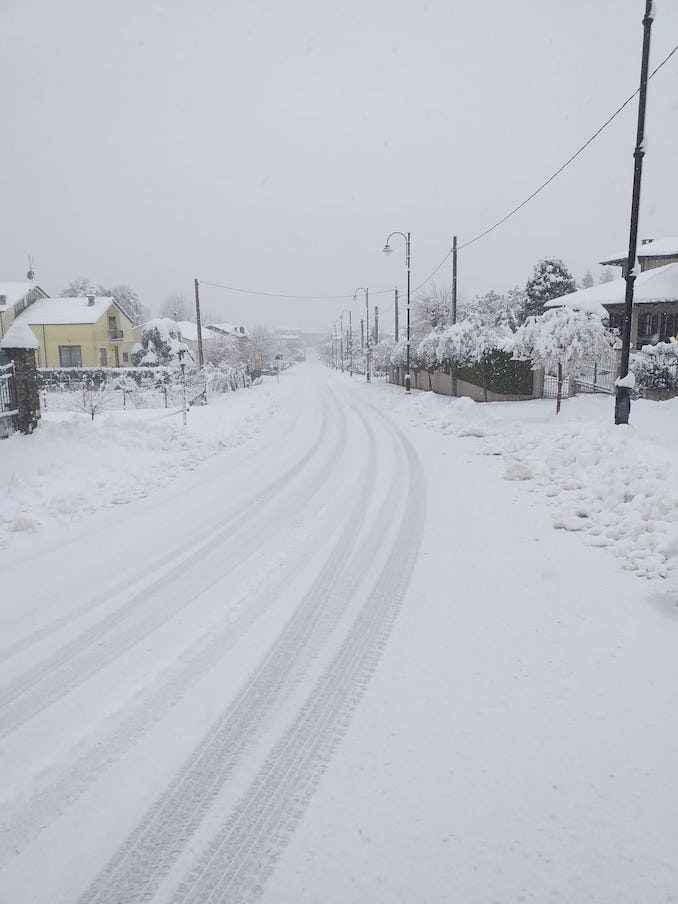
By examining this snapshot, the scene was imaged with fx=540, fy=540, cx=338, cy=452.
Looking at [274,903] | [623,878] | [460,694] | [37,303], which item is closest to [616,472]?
[460,694]

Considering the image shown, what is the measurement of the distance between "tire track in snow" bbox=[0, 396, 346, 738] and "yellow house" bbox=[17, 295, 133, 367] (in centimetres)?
5062

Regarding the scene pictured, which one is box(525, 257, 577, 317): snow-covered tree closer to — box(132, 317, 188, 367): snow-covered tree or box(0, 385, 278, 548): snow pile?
box(132, 317, 188, 367): snow-covered tree

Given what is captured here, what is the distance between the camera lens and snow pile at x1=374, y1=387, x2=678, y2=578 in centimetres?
639

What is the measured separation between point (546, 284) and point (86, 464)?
141ft

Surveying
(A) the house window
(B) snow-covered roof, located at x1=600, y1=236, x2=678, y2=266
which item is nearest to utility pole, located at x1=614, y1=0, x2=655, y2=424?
(B) snow-covered roof, located at x1=600, y1=236, x2=678, y2=266

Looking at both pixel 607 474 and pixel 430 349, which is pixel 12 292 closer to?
pixel 430 349

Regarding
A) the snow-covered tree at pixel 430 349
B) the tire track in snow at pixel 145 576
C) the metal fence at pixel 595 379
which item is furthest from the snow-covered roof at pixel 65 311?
the tire track in snow at pixel 145 576

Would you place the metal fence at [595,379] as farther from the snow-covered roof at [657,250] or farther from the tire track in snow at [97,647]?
the tire track in snow at [97,647]

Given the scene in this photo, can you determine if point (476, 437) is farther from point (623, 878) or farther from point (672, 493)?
point (623, 878)

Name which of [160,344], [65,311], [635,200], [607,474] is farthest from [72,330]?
[607,474]

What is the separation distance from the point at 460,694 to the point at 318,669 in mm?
1062

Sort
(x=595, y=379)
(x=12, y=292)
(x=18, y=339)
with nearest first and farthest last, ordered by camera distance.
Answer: (x=18, y=339) < (x=595, y=379) < (x=12, y=292)

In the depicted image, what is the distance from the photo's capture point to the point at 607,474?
29.0 feet

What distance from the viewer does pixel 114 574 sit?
6.06m
